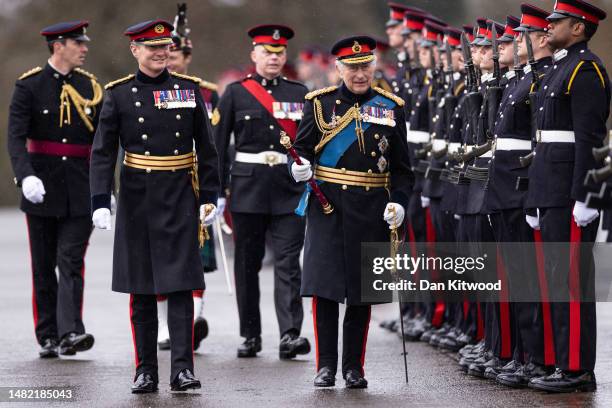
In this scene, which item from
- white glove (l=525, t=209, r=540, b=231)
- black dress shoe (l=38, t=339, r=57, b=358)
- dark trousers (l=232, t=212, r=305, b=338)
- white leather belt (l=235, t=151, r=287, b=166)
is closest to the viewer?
white glove (l=525, t=209, r=540, b=231)

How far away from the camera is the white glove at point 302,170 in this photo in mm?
9516

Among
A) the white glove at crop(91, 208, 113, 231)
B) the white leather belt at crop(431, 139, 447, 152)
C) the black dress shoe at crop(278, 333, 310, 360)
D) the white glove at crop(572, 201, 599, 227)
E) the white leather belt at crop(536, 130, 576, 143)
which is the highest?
the white leather belt at crop(536, 130, 576, 143)

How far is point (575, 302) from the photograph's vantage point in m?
9.20

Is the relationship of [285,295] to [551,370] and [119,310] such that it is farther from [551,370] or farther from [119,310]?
[119,310]

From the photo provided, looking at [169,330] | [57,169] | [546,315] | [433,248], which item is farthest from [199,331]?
[546,315]

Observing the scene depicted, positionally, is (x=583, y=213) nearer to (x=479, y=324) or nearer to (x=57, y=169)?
(x=479, y=324)

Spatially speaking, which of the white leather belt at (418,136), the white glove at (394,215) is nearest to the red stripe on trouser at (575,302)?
the white glove at (394,215)

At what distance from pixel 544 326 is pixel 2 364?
368 cm

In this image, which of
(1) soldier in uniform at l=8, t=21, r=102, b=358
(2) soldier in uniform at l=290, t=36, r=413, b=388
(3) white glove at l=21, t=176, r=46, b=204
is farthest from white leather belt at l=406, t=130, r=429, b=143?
(3) white glove at l=21, t=176, r=46, b=204

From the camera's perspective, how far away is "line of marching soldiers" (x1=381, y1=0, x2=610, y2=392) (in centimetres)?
911

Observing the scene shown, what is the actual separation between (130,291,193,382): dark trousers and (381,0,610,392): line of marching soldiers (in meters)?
1.81

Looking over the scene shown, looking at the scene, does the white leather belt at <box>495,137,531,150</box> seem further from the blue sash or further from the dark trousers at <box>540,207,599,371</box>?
the blue sash

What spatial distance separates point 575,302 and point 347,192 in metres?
1.47

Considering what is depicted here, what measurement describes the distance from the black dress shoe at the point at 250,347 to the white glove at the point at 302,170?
2.34 meters
